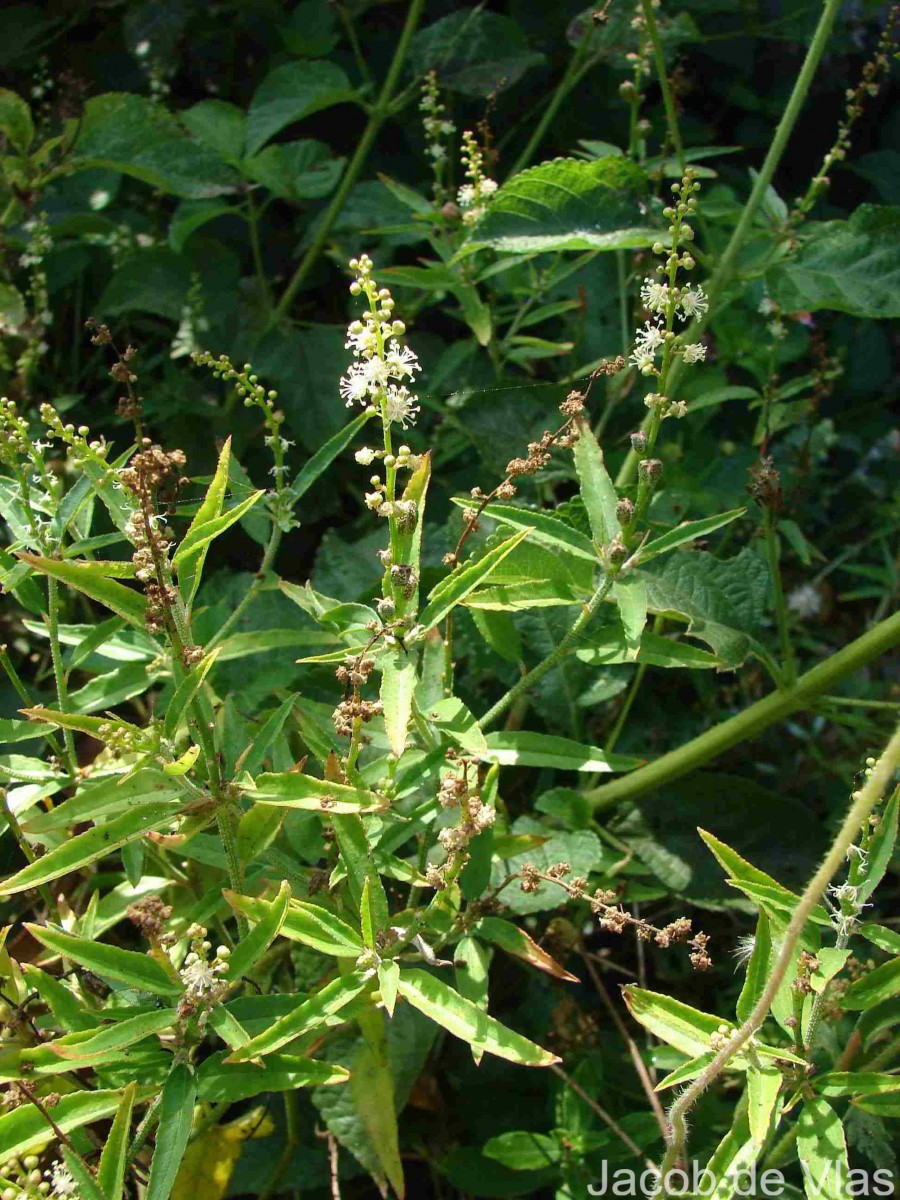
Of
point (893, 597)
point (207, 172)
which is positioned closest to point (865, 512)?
point (893, 597)

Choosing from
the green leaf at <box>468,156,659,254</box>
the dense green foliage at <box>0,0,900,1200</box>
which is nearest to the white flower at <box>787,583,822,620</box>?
the dense green foliage at <box>0,0,900,1200</box>

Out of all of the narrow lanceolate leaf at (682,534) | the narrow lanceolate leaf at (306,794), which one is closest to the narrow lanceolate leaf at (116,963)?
Answer: the narrow lanceolate leaf at (306,794)

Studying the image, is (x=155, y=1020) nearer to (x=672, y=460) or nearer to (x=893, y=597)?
(x=672, y=460)

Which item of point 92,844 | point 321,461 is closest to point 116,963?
point 92,844

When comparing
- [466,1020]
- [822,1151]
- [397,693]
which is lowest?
[822,1151]

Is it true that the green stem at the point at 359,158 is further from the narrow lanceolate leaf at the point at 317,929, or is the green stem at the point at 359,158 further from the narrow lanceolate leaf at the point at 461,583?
the narrow lanceolate leaf at the point at 317,929

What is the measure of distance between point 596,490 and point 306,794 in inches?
20.3

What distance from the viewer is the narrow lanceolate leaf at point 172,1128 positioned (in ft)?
3.89

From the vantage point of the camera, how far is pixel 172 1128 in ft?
3.99

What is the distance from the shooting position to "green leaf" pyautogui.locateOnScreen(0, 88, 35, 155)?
2264 mm

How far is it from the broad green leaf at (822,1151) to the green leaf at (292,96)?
1.90 metres

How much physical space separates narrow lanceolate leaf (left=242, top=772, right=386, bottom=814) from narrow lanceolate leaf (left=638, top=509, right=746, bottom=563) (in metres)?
0.44

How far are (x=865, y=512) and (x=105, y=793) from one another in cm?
233

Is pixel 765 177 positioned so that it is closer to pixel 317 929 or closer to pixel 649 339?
pixel 649 339
